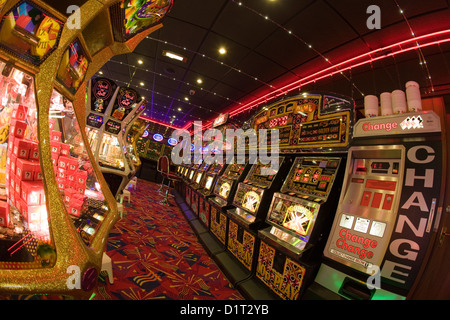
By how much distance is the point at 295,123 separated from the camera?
2346mm

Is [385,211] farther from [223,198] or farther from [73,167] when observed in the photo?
[73,167]

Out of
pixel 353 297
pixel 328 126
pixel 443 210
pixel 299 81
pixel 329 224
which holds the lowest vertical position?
pixel 353 297

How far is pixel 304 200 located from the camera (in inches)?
69.6

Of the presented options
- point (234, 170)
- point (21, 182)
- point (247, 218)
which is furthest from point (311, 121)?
point (21, 182)

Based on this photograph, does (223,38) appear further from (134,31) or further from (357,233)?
(357,233)

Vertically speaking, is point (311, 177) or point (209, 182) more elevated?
point (311, 177)

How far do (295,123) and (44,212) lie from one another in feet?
7.55

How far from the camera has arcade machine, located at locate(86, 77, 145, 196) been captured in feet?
11.1

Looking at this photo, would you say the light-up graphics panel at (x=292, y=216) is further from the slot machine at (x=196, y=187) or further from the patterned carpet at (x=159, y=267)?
the slot machine at (x=196, y=187)

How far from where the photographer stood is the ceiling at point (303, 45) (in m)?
2.72

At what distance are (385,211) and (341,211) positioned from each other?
0.92 feet

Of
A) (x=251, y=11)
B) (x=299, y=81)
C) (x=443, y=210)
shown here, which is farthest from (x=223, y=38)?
(x=443, y=210)

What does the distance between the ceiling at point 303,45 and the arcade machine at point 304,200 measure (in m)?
0.43

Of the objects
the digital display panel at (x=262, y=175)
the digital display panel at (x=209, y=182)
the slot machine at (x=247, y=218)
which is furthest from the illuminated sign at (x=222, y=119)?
the slot machine at (x=247, y=218)
